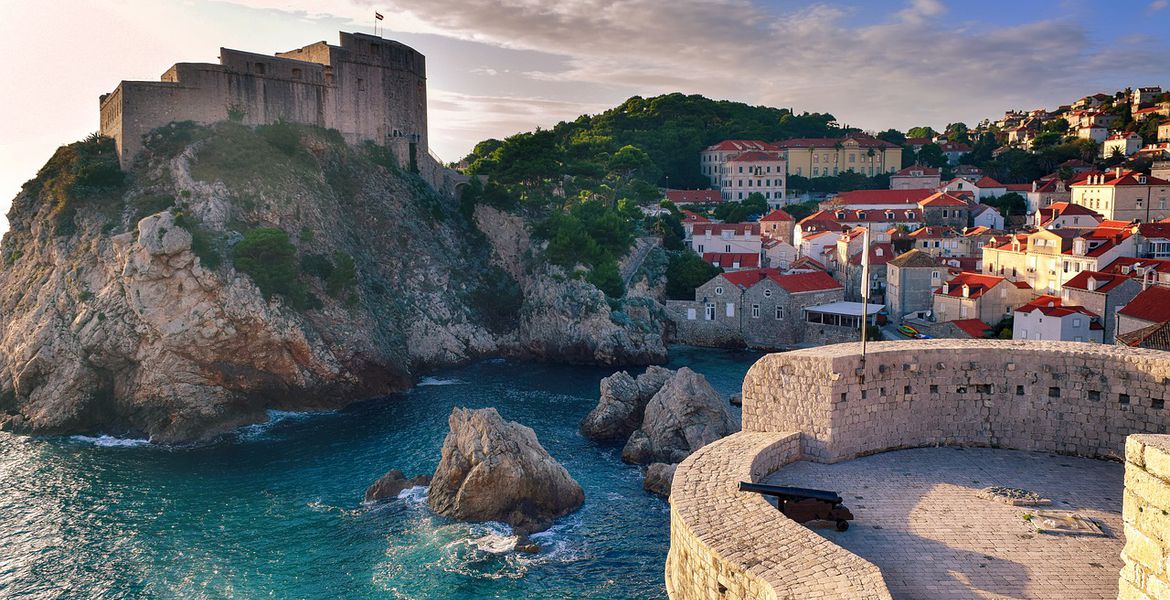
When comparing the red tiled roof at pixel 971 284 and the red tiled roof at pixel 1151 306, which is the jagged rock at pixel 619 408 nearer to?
the red tiled roof at pixel 1151 306

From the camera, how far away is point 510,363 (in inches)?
1822

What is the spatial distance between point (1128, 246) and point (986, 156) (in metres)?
53.7

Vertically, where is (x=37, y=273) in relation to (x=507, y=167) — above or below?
below

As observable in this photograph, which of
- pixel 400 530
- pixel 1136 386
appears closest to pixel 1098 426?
pixel 1136 386

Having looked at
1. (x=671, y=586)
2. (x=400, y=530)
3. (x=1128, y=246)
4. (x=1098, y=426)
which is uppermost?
(x=1128, y=246)

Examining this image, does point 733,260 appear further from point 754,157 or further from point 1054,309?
point 754,157

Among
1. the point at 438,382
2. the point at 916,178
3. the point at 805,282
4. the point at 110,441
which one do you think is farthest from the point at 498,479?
the point at 916,178

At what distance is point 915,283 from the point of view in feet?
158

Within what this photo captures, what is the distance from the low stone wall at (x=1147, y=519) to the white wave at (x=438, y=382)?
35615 millimetres

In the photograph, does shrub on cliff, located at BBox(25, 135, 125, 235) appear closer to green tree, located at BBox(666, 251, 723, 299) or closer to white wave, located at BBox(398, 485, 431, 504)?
white wave, located at BBox(398, 485, 431, 504)

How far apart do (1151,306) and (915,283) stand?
15.0 metres

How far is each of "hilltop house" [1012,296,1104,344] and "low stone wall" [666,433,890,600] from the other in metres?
29.9

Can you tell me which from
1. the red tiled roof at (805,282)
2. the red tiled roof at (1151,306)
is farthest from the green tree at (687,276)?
the red tiled roof at (1151,306)

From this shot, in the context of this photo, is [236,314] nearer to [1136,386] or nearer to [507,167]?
[507,167]
